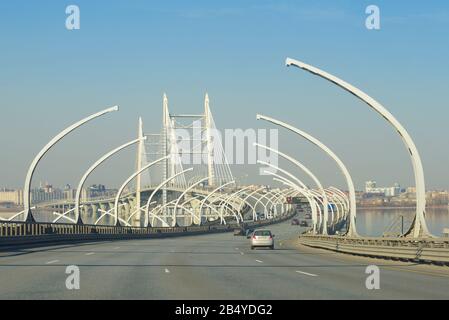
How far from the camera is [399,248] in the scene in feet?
96.4

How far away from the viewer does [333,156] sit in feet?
140

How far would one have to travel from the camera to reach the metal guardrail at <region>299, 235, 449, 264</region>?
1018 inches

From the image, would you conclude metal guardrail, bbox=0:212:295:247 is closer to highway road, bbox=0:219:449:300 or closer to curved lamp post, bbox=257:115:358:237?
curved lamp post, bbox=257:115:358:237

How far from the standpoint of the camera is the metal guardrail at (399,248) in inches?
1018

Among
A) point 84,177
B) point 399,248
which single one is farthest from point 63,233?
point 399,248

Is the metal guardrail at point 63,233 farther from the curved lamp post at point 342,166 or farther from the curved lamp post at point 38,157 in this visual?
the curved lamp post at point 342,166

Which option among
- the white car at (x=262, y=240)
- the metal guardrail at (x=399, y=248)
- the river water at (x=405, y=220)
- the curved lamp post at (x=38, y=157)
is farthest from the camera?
the river water at (x=405, y=220)

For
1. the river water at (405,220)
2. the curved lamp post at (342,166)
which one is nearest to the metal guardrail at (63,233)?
the curved lamp post at (342,166)

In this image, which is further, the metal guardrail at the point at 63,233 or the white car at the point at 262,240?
the white car at the point at 262,240

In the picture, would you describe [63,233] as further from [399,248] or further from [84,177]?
[399,248]

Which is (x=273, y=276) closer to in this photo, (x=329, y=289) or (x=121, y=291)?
(x=329, y=289)

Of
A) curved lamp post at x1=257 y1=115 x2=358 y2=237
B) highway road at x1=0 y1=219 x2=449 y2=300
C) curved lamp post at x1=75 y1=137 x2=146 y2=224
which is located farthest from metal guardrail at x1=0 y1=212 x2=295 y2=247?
highway road at x1=0 y1=219 x2=449 y2=300
